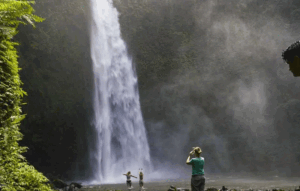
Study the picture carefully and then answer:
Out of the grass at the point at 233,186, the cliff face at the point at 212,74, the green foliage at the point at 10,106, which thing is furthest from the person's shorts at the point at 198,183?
the cliff face at the point at 212,74

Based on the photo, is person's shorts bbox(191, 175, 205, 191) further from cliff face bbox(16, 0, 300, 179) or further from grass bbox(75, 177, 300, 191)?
cliff face bbox(16, 0, 300, 179)

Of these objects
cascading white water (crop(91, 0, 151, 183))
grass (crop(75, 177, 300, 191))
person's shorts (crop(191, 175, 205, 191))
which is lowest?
grass (crop(75, 177, 300, 191))

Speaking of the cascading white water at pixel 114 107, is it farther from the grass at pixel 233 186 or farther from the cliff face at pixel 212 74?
the grass at pixel 233 186

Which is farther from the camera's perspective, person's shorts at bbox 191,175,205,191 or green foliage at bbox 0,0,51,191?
person's shorts at bbox 191,175,205,191

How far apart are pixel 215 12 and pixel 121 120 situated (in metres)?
25.0

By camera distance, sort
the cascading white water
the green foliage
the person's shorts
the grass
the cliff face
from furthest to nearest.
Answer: the cliff face < the cascading white water < the grass < the person's shorts < the green foliage

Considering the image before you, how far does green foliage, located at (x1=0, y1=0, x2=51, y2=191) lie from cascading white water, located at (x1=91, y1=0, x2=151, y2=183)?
2616 centimetres

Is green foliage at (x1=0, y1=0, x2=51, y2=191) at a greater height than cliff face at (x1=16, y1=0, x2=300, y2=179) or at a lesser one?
lesser

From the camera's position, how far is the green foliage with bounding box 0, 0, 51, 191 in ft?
10.6

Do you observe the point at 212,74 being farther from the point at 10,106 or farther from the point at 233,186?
the point at 10,106

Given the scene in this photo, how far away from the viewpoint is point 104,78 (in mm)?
31547

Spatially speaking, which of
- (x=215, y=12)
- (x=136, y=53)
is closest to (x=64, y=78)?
(x=136, y=53)

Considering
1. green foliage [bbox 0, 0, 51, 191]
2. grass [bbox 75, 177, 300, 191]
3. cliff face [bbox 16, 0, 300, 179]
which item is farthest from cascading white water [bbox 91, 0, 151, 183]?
green foliage [bbox 0, 0, 51, 191]

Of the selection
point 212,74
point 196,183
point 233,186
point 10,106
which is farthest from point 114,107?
point 10,106
